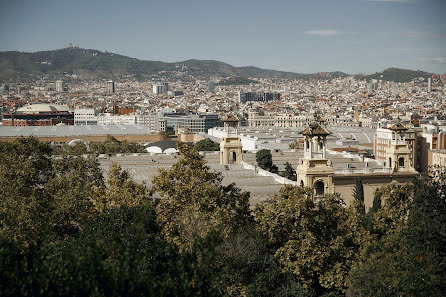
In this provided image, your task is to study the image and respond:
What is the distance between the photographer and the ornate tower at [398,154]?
33.2m

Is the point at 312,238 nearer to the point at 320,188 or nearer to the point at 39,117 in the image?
the point at 320,188

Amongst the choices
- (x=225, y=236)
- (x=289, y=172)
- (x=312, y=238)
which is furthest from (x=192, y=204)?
(x=289, y=172)

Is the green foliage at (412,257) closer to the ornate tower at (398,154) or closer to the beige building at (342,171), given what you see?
the beige building at (342,171)

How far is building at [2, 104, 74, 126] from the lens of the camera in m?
130

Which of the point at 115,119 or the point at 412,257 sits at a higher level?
the point at 412,257

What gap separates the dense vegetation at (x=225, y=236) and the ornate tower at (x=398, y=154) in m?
8.38

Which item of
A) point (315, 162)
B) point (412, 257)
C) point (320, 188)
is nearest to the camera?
point (412, 257)

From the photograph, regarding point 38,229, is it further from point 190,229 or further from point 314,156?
point 314,156

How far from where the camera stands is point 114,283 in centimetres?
1295

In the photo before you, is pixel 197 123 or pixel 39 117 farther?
pixel 197 123

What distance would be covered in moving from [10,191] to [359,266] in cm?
1121

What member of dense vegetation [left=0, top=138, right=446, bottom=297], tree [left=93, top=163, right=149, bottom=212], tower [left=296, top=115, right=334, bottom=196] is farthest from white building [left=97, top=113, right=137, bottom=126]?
tree [left=93, top=163, right=149, bottom=212]

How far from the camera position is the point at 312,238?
20422 millimetres

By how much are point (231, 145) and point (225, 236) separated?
18.8 m
